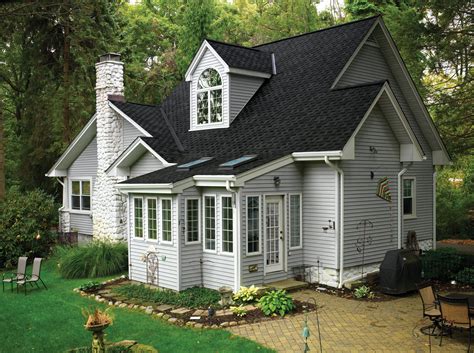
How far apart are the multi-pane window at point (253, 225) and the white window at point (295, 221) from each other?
130 cm

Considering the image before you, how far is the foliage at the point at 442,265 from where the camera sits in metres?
13.5

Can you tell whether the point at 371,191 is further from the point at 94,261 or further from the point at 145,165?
the point at 94,261

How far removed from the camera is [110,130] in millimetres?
18250

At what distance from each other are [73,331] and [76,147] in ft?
41.8

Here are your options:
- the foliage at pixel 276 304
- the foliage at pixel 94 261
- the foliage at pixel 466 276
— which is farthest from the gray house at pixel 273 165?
the foliage at pixel 466 276

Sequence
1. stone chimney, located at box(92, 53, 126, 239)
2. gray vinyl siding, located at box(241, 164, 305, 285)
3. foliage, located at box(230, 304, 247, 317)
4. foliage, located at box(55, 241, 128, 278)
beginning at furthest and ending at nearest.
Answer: stone chimney, located at box(92, 53, 126, 239) < foliage, located at box(55, 241, 128, 278) < gray vinyl siding, located at box(241, 164, 305, 285) < foliage, located at box(230, 304, 247, 317)

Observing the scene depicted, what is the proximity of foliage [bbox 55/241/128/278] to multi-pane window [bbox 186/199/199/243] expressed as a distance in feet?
14.1

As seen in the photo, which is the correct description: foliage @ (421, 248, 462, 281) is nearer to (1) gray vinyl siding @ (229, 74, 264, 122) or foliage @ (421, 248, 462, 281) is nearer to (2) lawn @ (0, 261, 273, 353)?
(2) lawn @ (0, 261, 273, 353)

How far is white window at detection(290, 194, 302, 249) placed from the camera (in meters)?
12.9

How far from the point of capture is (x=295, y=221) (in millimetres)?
13047

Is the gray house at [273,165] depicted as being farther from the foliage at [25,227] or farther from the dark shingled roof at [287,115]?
the foliage at [25,227]

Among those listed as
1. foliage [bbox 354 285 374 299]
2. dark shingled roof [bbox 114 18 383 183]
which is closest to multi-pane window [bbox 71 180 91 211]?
dark shingled roof [bbox 114 18 383 183]

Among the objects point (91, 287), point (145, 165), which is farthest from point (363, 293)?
point (145, 165)

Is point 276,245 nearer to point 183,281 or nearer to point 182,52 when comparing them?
point 183,281
